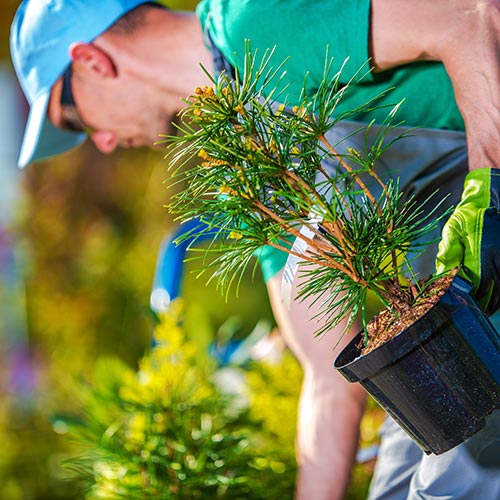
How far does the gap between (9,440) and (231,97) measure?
74.8 inches

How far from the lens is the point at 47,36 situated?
4.66ft

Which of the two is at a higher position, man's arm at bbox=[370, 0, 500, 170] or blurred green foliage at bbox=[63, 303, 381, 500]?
man's arm at bbox=[370, 0, 500, 170]

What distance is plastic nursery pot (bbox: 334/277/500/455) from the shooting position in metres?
0.72

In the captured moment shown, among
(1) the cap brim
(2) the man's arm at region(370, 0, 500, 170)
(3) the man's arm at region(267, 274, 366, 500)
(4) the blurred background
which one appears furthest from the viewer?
(4) the blurred background

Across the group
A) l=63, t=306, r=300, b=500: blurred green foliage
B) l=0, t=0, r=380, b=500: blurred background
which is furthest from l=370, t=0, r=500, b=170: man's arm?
l=0, t=0, r=380, b=500: blurred background

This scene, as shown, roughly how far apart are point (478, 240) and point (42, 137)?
1047 millimetres

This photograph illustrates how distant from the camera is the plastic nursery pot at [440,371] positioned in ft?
2.36

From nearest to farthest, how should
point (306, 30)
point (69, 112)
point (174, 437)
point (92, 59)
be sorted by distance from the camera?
point (306, 30), point (174, 437), point (92, 59), point (69, 112)

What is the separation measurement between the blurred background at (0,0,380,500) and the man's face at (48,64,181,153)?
36.7 inches

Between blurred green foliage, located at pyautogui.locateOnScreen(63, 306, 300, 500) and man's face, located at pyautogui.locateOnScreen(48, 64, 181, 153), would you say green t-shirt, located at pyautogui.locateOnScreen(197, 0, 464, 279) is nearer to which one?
man's face, located at pyautogui.locateOnScreen(48, 64, 181, 153)

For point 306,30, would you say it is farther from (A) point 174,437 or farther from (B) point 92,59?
(A) point 174,437

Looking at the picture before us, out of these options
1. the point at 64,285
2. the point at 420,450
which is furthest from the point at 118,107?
the point at 64,285

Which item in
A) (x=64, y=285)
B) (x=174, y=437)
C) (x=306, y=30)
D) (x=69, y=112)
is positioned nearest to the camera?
(x=306, y=30)

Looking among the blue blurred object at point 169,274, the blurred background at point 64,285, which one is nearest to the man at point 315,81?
the blue blurred object at point 169,274
